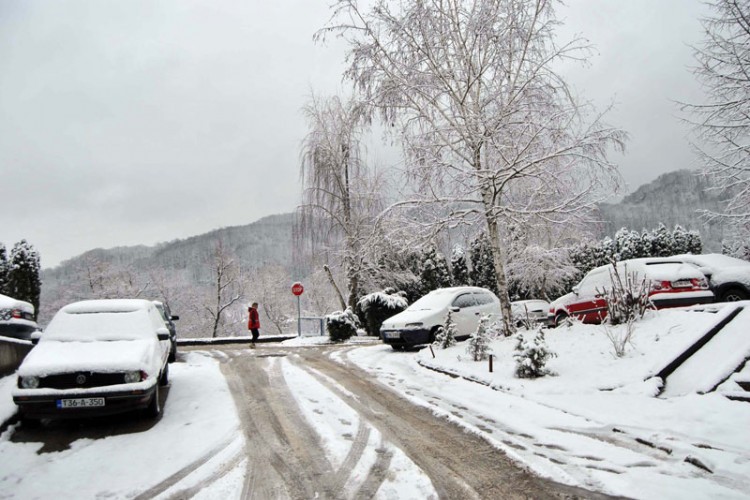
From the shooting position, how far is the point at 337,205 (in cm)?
2458

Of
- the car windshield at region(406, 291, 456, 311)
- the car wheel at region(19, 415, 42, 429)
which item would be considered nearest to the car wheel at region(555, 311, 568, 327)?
the car windshield at region(406, 291, 456, 311)

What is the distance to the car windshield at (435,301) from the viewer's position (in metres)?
13.1

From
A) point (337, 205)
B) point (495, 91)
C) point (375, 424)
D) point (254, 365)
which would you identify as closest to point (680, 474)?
point (375, 424)

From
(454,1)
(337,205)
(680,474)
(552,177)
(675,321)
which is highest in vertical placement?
(454,1)

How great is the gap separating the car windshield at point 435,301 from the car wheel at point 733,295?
6366 millimetres

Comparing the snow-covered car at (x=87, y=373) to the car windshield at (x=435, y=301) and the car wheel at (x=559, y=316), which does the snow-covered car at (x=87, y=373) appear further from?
the car wheel at (x=559, y=316)

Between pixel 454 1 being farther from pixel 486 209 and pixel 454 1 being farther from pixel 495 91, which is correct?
pixel 486 209

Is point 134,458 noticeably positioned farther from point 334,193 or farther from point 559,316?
A: point 334,193

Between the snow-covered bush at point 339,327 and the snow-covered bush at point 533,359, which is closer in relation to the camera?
the snow-covered bush at point 533,359

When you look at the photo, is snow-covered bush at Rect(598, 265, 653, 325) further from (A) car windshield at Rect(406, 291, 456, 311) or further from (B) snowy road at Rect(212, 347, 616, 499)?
(A) car windshield at Rect(406, 291, 456, 311)

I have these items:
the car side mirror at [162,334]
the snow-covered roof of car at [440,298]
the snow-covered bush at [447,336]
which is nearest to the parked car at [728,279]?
the snow-covered roof of car at [440,298]

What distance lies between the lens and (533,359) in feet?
24.3

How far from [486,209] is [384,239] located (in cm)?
279

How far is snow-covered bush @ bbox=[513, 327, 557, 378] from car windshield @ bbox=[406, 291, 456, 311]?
17.4ft
